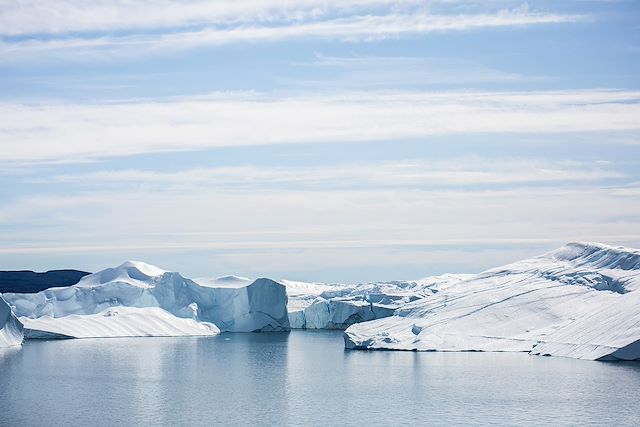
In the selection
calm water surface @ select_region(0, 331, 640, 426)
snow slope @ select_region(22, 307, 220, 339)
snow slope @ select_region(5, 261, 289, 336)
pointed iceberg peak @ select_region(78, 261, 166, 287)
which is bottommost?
calm water surface @ select_region(0, 331, 640, 426)

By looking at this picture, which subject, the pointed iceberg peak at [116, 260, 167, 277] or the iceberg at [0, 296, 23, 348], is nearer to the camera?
the iceberg at [0, 296, 23, 348]

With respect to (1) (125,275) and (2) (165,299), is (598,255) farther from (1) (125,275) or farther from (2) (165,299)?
(1) (125,275)

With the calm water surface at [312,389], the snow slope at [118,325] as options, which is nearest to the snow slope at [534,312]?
the calm water surface at [312,389]

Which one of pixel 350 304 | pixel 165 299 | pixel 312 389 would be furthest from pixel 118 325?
pixel 312 389

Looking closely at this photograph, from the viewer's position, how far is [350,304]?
5503 centimetres

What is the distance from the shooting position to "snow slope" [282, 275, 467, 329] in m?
51.5

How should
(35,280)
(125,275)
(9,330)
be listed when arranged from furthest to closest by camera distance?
(35,280) → (125,275) → (9,330)

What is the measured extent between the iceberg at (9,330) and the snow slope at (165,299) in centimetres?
744

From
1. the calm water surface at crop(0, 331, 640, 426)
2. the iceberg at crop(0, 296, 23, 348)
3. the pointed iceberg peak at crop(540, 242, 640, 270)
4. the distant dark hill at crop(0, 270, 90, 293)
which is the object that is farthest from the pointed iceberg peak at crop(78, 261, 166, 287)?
the pointed iceberg peak at crop(540, 242, 640, 270)

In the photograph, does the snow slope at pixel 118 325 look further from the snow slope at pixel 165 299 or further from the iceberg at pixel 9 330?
the iceberg at pixel 9 330

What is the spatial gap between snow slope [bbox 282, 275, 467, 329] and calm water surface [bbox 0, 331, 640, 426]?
15390 mm

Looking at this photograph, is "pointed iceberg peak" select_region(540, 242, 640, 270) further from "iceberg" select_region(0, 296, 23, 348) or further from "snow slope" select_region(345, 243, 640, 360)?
"iceberg" select_region(0, 296, 23, 348)

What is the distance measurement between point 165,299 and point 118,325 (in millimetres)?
4410

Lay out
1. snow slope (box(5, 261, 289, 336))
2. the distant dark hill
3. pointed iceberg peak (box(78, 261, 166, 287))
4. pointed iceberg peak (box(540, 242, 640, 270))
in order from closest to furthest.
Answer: pointed iceberg peak (box(540, 242, 640, 270)) < snow slope (box(5, 261, 289, 336)) < pointed iceberg peak (box(78, 261, 166, 287)) < the distant dark hill
